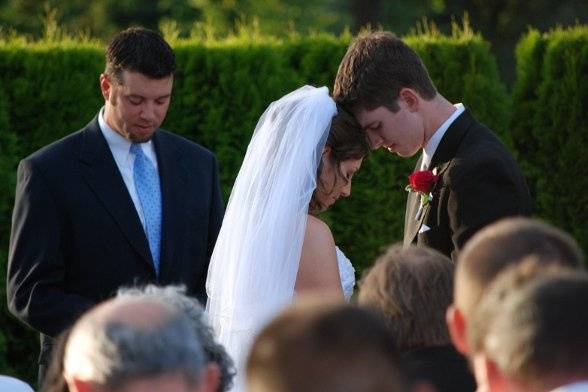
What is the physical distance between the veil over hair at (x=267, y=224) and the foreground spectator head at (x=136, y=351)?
2183mm

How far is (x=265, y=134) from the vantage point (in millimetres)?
5371

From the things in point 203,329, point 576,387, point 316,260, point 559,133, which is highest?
point 576,387

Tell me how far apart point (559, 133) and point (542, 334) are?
7.26 m

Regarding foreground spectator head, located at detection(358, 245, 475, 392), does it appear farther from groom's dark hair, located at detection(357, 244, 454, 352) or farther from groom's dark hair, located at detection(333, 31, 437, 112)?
groom's dark hair, located at detection(333, 31, 437, 112)

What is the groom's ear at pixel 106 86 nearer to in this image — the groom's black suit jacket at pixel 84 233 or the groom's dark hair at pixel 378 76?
the groom's black suit jacket at pixel 84 233

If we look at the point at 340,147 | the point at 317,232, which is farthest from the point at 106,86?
the point at 317,232

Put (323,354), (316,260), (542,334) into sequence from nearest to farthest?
(323,354), (542,334), (316,260)

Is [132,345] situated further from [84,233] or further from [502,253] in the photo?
[84,233]

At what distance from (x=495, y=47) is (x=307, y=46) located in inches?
545

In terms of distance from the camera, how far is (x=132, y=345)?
8.86ft

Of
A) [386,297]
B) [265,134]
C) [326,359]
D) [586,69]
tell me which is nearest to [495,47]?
[586,69]

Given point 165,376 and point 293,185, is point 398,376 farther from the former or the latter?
point 293,185

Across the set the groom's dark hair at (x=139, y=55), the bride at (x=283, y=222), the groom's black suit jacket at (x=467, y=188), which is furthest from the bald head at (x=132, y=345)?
the groom's dark hair at (x=139, y=55)

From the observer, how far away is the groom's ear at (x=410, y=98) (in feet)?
17.5
